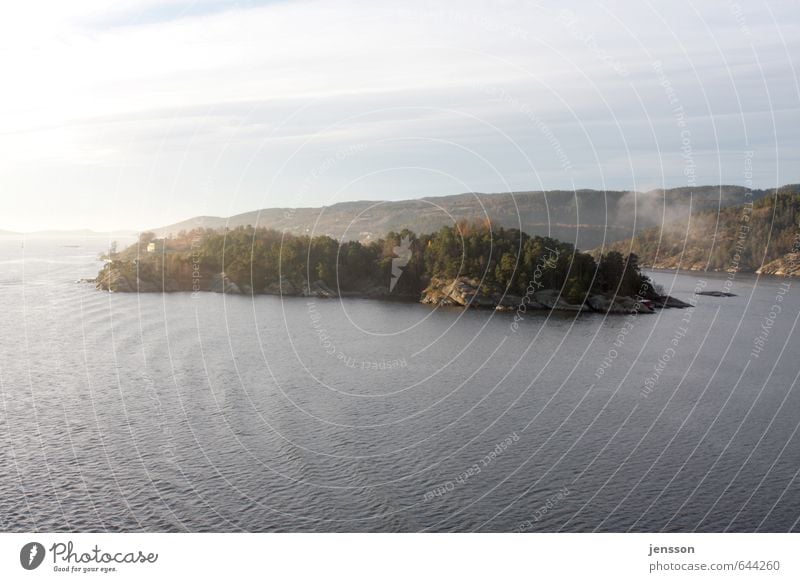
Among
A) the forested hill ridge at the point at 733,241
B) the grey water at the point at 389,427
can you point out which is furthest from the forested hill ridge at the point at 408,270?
the forested hill ridge at the point at 733,241

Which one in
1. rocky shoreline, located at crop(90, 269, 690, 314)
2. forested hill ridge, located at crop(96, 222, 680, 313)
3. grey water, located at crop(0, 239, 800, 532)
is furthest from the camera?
forested hill ridge, located at crop(96, 222, 680, 313)

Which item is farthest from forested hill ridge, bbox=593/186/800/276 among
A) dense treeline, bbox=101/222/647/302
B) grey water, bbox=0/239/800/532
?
grey water, bbox=0/239/800/532

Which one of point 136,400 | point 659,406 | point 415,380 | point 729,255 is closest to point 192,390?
point 136,400

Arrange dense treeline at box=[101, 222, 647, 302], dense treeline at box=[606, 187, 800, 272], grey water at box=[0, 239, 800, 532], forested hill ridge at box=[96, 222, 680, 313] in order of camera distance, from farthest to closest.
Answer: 1. dense treeline at box=[606, 187, 800, 272]
2. dense treeline at box=[101, 222, 647, 302]
3. forested hill ridge at box=[96, 222, 680, 313]
4. grey water at box=[0, 239, 800, 532]

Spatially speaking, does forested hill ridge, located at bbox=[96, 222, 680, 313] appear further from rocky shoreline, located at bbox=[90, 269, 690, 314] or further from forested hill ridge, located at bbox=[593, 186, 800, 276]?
forested hill ridge, located at bbox=[593, 186, 800, 276]

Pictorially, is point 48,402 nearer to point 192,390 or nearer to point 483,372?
point 192,390

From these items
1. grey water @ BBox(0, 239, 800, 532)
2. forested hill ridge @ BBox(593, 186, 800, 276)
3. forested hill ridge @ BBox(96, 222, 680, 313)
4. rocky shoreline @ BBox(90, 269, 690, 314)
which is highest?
forested hill ridge @ BBox(593, 186, 800, 276)
